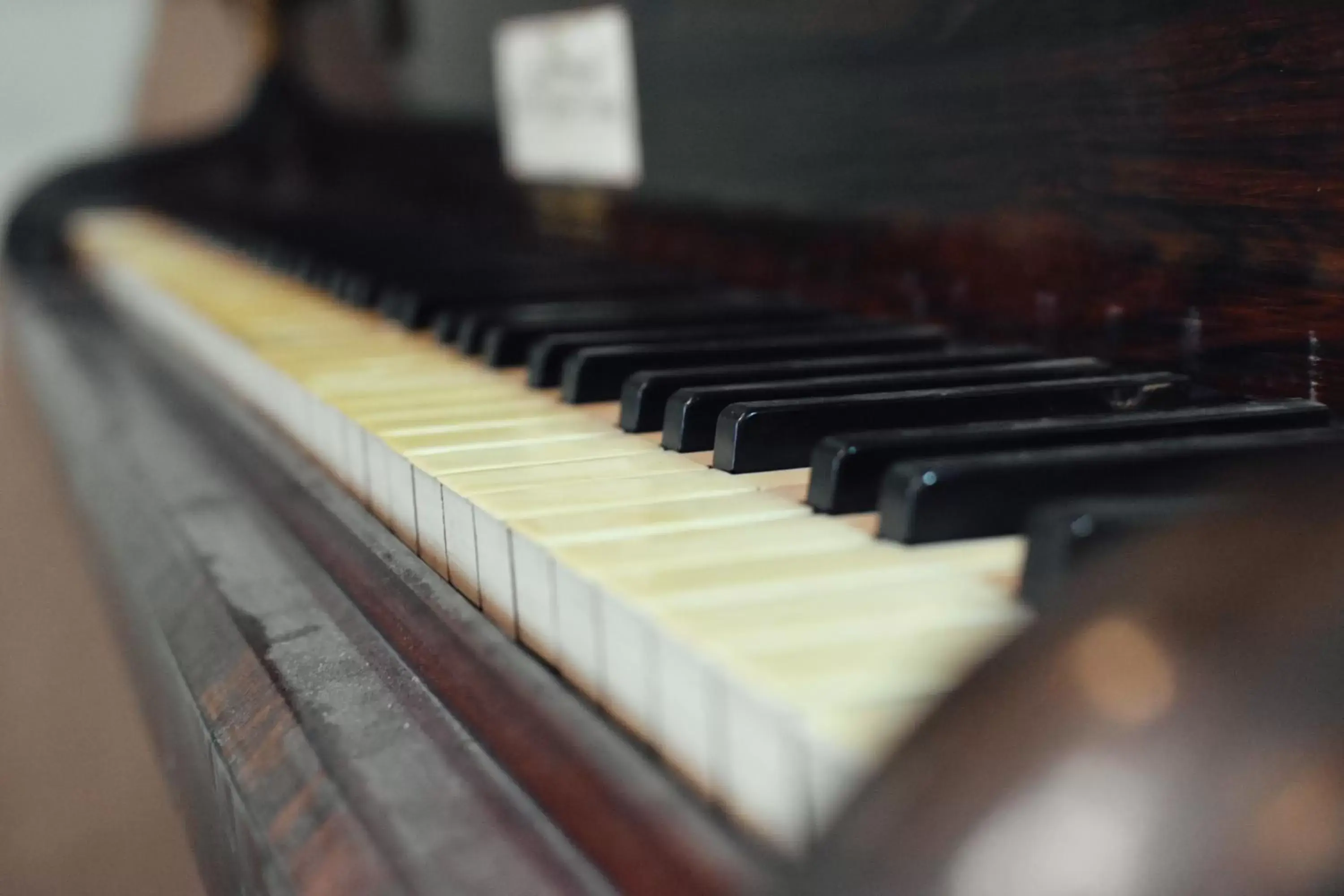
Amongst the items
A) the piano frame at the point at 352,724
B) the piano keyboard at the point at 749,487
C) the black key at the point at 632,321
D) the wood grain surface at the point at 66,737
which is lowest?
the wood grain surface at the point at 66,737

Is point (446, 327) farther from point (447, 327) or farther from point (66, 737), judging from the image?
point (66, 737)

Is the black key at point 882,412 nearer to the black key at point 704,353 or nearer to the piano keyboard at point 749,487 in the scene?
the piano keyboard at point 749,487

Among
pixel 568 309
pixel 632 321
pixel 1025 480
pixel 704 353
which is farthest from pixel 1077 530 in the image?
pixel 568 309

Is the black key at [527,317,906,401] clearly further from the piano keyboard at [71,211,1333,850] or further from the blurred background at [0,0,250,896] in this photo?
the blurred background at [0,0,250,896]

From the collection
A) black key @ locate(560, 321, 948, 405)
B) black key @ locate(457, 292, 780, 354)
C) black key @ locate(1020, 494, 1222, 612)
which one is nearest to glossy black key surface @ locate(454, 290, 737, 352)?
black key @ locate(457, 292, 780, 354)

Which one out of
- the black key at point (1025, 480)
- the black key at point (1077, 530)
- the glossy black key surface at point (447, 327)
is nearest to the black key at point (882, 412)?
the black key at point (1025, 480)

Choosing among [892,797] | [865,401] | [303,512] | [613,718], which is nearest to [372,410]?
[303,512]

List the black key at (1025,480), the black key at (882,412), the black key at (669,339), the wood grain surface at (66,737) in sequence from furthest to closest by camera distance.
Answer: the wood grain surface at (66,737), the black key at (669,339), the black key at (882,412), the black key at (1025,480)
